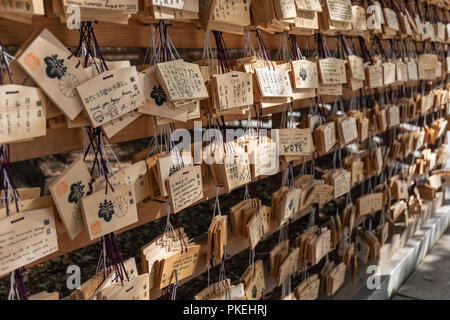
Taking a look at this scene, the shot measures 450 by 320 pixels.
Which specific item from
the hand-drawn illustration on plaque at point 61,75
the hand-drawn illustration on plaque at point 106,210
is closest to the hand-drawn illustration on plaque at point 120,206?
the hand-drawn illustration on plaque at point 106,210

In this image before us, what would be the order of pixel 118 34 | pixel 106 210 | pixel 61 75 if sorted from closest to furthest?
pixel 61 75, pixel 106 210, pixel 118 34

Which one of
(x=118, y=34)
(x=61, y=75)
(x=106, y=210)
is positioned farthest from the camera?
(x=118, y=34)

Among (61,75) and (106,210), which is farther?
(106,210)

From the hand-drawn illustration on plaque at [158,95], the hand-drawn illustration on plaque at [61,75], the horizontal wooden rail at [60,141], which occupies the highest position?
the hand-drawn illustration on plaque at [61,75]

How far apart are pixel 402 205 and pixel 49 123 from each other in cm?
243

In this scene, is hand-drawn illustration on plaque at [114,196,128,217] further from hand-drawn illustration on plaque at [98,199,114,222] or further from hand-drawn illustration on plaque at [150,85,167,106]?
hand-drawn illustration on plaque at [150,85,167,106]

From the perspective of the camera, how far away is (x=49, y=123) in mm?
909

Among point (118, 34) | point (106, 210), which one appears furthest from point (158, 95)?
point (106, 210)

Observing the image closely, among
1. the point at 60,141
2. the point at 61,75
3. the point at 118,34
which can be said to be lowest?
the point at 60,141

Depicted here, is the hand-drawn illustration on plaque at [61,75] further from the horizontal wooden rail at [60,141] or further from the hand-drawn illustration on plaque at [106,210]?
the hand-drawn illustration on plaque at [106,210]

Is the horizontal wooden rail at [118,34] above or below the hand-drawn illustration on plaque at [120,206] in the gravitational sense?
above

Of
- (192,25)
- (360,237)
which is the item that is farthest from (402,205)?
(192,25)

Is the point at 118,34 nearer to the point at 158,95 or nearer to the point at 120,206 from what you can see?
the point at 158,95
